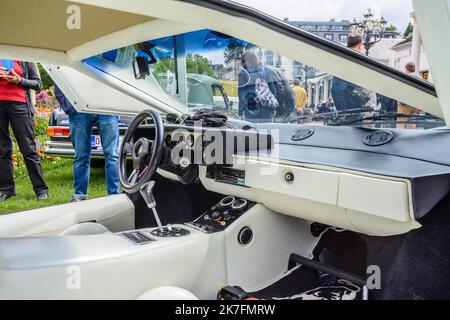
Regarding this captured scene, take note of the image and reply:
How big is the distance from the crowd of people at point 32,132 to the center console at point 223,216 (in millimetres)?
1973

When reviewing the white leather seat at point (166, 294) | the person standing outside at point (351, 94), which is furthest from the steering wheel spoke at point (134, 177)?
the person standing outside at point (351, 94)

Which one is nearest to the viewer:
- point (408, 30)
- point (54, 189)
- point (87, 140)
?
point (408, 30)

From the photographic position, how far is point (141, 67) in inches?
98.8

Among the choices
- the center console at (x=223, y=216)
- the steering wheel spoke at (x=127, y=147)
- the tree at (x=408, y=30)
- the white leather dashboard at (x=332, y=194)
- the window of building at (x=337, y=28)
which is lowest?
the center console at (x=223, y=216)

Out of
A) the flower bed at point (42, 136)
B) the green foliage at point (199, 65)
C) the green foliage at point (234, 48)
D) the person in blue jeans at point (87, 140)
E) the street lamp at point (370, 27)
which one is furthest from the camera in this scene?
the flower bed at point (42, 136)

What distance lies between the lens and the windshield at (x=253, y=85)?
177cm

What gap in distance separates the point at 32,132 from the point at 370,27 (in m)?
3.83

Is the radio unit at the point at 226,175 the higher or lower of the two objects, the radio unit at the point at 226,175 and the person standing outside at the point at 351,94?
the lower

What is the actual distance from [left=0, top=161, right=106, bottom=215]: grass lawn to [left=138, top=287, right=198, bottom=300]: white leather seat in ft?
9.86

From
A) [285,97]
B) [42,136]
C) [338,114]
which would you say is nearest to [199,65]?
[285,97]

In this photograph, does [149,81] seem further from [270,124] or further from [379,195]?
[379,195]

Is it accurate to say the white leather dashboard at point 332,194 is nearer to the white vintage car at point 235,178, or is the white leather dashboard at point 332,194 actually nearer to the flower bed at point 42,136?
the white vintage car at point 235,178

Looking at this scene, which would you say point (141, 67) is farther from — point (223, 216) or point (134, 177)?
point (223, 216)

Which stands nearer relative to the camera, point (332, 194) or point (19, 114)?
point (332, 194)
